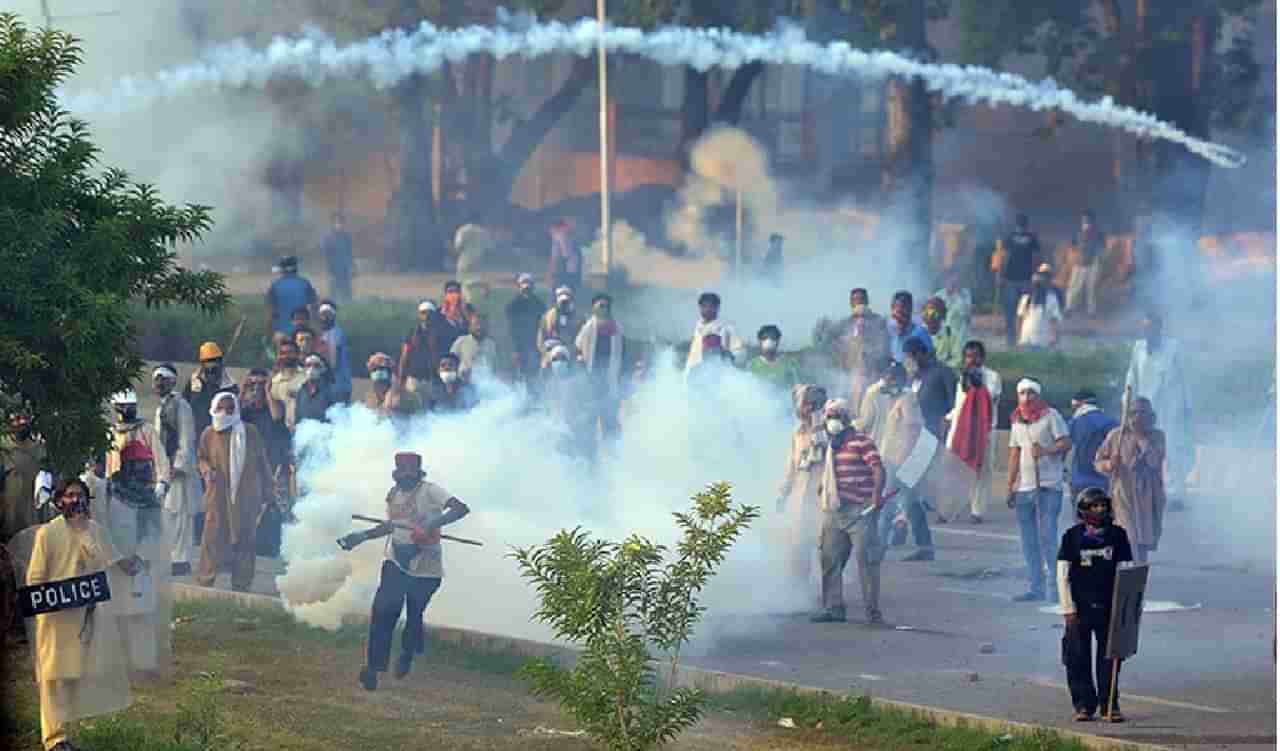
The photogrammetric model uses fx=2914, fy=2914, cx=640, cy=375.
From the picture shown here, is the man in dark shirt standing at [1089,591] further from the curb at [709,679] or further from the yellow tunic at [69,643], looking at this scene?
the yellow tunic at [69,643]

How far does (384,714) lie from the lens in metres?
14.6

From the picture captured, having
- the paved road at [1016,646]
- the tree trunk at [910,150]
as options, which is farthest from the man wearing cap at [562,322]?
the tree trunk at [910,150]

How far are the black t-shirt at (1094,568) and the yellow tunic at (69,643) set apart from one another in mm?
4564

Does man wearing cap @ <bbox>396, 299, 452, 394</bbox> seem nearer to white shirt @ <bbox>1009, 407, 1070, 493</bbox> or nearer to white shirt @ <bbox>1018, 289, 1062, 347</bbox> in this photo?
white shirt @ <bbox>1009, 407, 1070, 493</bbox>

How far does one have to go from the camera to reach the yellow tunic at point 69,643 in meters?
13.4

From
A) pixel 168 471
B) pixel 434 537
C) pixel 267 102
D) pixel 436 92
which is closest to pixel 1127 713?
pixel 434 537

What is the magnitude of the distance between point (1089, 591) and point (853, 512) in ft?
8.86

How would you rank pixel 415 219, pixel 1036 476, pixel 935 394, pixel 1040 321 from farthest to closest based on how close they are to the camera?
pixel 415 219
pixel 1040 321
pixel 935 394
pixel 1036 476

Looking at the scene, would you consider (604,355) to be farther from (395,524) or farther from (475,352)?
(395,524)

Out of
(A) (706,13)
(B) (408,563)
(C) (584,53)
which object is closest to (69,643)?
(B) (408,563)

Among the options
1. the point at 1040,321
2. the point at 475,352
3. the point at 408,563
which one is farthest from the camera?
the point at 1040,321

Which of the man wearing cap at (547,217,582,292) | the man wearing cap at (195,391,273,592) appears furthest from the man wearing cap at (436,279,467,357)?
the man wearing cap at (547,217,582,292)

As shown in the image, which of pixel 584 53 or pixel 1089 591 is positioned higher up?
pixel 584 53

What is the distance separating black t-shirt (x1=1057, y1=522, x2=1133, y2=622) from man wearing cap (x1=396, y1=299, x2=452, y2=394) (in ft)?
28.5
